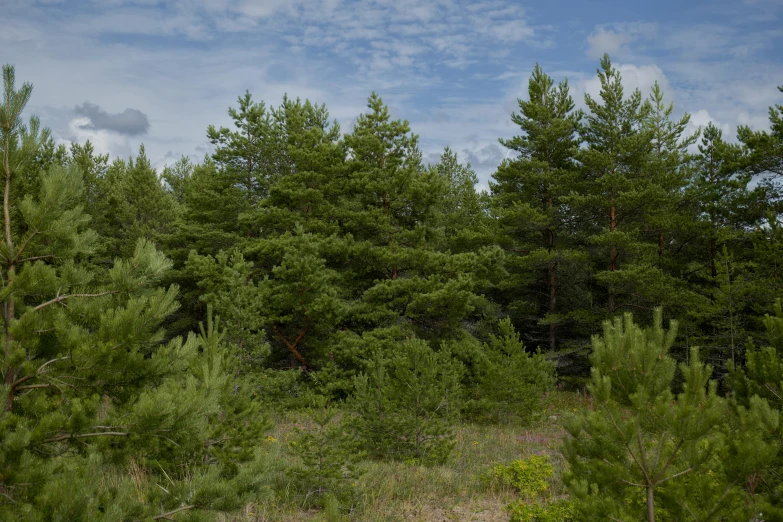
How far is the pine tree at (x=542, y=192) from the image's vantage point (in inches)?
774

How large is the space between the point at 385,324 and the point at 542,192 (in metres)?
8.83

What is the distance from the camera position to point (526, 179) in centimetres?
2048

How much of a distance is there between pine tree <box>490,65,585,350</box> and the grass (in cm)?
981

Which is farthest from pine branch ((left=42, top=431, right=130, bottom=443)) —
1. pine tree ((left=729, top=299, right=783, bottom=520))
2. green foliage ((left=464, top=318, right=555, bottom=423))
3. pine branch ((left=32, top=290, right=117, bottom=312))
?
green foliage ((left=464, top=318, right=555, bottom=423))

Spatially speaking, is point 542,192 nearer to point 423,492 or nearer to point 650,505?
point 423,492

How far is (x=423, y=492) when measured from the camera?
771 centimetres

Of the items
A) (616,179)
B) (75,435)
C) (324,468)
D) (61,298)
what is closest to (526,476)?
(324,468)

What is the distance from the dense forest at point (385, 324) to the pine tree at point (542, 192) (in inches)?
4.7

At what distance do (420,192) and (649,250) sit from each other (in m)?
8.50

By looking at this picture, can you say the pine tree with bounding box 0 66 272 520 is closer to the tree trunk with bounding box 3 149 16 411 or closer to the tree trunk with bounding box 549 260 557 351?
the tree trunk with bounding box 3 149 16 411

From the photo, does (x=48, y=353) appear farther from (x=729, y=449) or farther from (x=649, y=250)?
(x=649, y=250)

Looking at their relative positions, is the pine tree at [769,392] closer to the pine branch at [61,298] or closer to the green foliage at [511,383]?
the pine branch at [61,298]

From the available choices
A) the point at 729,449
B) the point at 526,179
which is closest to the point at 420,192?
the point at 526,179

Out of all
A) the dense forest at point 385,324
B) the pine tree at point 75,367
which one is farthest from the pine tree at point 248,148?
the pine tree at point 75,367
